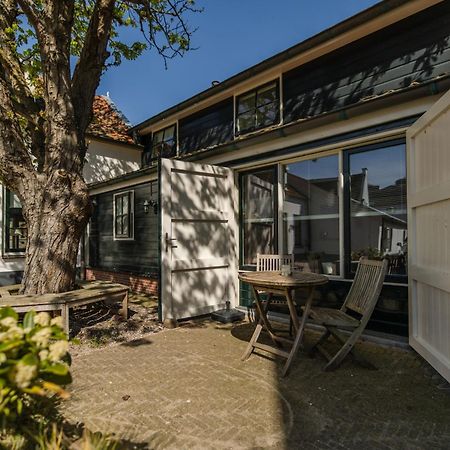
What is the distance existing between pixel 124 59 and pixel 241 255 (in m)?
5.19

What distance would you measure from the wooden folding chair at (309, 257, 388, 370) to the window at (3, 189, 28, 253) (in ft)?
27.7

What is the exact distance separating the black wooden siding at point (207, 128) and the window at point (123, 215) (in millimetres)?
1990

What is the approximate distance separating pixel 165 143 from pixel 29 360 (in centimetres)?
955

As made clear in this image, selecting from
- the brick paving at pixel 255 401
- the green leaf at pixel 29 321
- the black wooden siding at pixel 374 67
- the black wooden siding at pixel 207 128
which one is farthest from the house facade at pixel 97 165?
the green leaf at pixel 29 321

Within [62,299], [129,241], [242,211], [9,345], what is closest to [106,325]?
[62,299]

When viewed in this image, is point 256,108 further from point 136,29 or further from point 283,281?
point 283,281

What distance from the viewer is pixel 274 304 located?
4.57m

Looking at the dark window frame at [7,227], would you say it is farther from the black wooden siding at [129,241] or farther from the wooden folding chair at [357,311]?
Result: the wooden folding chair at [357,311]

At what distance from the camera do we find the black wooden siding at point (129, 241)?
8.05 metres

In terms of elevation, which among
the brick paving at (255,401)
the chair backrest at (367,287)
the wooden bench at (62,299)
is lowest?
the brick paving at (255,401)

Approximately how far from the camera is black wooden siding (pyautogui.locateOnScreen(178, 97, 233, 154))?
26.1 feet

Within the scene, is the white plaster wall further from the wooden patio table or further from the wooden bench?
the wooden patio table

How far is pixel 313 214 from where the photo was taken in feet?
17.0

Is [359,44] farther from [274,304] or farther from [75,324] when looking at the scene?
[75,324]
